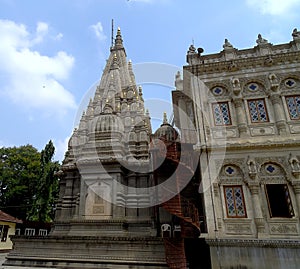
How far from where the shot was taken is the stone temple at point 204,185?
32.5 feet

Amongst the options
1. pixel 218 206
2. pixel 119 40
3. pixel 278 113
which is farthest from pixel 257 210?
pixel 119 40

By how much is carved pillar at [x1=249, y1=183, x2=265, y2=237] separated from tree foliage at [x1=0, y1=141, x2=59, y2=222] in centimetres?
2213

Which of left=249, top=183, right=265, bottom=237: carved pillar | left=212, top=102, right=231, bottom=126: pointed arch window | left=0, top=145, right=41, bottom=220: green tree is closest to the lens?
left=249, top=183, right=265, bottom=237: carved pillar

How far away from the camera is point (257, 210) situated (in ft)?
32.9

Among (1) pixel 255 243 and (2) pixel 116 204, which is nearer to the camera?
(1) pixel 255 243

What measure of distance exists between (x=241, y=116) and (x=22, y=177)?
28317 millimetres

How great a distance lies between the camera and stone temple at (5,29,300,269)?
9914 mm

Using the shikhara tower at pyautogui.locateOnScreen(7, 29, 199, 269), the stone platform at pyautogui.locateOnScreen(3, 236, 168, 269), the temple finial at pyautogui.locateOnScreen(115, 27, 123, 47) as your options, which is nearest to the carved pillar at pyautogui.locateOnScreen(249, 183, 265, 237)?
the shikhara tower at pyautogui.locateOnScreen(7, 29, 199, 269)

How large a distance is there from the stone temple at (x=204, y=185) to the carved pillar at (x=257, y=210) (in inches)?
1.7

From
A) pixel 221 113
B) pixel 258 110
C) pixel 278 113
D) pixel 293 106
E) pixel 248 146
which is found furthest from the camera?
pixel 221 113

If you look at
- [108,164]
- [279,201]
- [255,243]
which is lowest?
[255,243]

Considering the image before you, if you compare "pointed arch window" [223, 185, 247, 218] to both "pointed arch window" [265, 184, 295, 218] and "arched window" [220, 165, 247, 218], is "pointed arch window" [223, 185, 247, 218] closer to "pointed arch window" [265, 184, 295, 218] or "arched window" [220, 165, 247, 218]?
"arched window" [220, 165, 247, 218]

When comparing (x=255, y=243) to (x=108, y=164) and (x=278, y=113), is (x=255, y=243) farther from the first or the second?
(x=108, y=164)

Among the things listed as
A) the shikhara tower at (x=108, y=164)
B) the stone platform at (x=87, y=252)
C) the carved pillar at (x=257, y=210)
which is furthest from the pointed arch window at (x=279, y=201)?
the shikhara tower at (x=108, y=164)
